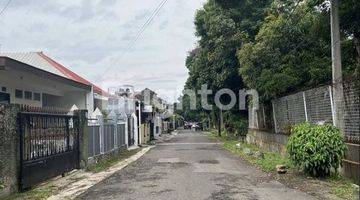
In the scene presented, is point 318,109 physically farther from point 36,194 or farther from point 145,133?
point 145,133

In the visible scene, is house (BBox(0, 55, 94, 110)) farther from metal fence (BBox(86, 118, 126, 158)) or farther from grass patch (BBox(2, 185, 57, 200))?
grass patch (BBox(2, 185, 57, 200))

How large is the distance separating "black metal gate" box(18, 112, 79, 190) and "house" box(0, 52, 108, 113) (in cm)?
787

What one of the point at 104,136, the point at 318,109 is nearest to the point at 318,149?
the point at 318,109

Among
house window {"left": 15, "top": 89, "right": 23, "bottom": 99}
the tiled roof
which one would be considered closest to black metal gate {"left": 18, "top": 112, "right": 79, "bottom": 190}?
house window {"left": 15, "top": 89, "right": 23, "bottom": 99}

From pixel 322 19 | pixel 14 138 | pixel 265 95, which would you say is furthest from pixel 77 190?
pixel 265 95

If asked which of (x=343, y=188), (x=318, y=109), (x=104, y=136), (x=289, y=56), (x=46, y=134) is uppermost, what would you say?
(x=289, y=56)

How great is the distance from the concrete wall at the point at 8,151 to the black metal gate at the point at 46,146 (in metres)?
0.24

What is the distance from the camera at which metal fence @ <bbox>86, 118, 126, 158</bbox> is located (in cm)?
1831

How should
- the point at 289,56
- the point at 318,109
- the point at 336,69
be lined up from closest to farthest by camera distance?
the point at 336,69
the point at 318,109
the point at 289,56

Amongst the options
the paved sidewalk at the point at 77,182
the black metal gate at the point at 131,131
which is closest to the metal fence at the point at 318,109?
the paved sidewalk at the point at 77,182

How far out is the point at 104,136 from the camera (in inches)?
831

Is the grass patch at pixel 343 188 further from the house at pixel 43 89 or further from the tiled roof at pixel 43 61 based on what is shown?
the tiled roof at pixel 43 61

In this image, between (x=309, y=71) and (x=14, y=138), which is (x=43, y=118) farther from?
(x=309, y=71)

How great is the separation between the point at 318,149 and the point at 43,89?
20283mm
